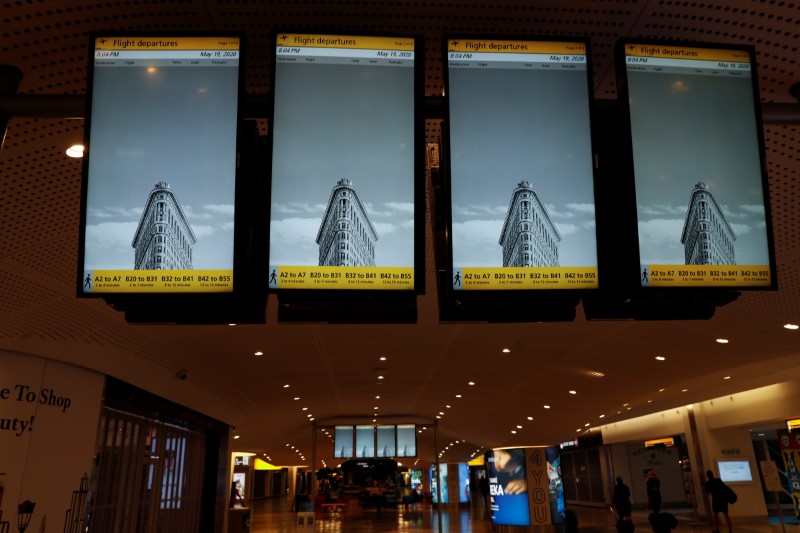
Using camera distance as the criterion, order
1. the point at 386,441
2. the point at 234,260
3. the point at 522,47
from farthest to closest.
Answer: the point at 386,441 < the point at 522,47 < the point at 234,260

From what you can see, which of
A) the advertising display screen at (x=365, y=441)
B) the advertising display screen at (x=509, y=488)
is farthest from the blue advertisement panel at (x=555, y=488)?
the advertising display screen at (x=365, y=441)

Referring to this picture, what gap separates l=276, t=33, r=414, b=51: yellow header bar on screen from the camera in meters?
2.90

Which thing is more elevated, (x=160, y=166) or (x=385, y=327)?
(x=385, y=327)

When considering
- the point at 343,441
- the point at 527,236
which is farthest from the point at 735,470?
the point at 527,236

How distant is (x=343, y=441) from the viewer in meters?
22.8

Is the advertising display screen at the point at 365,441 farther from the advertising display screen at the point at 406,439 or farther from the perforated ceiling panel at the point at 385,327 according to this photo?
the advertising display screen at the point at 406,439

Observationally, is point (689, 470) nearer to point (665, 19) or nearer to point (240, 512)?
point (240, 512)

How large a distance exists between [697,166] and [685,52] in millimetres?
572

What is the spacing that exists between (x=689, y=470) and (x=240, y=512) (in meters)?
14.9

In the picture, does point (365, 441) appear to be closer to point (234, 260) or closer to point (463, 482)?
point (234, 260)

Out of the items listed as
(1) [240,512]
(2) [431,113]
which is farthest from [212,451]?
(2) [431,113]

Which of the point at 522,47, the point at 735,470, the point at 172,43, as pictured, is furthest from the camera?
the point at 735,470

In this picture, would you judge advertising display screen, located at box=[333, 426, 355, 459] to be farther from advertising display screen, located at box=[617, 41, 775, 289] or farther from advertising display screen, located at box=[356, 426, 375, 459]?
advertising display screen, located at box=[617, 41, 775, 289]

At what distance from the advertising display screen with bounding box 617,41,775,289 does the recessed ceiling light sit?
3.19 metres
